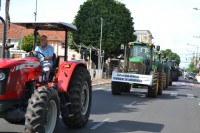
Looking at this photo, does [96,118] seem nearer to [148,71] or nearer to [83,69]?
[83,69]

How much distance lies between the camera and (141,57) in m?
23.2

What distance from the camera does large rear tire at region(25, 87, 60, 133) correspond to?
7141mm

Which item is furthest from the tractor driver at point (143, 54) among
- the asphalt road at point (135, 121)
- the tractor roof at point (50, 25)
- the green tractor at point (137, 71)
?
the tractor roof at point (50, 25)

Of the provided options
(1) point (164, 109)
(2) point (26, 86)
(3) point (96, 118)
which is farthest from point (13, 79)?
(1) point (164, 109)

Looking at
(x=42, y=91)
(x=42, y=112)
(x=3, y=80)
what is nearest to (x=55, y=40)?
(x=42, y=91)

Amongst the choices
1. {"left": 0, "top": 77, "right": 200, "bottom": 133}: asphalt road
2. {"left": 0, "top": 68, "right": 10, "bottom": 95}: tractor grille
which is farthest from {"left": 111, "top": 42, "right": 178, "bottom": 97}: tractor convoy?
{"left": 0, "top": 68, "right": 10, "bottom": 95}: tractor grille

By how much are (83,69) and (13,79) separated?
2.79 meters

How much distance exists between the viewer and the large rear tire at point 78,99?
30.1ft

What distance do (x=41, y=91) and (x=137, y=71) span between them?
15.5 meters

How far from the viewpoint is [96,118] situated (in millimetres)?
12062

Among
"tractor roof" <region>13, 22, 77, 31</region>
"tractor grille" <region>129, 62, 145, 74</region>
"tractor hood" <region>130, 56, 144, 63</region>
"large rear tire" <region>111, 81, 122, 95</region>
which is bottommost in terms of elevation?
"large rear tire" <region>111, 81, 122, 95</region>

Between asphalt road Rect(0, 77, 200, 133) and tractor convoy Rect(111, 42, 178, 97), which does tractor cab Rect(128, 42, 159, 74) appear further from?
asphalt road Rect(0, 77, 200, 133)

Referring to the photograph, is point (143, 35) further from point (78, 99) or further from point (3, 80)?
point (3, 80)

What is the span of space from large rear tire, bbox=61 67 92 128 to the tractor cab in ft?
41.2
